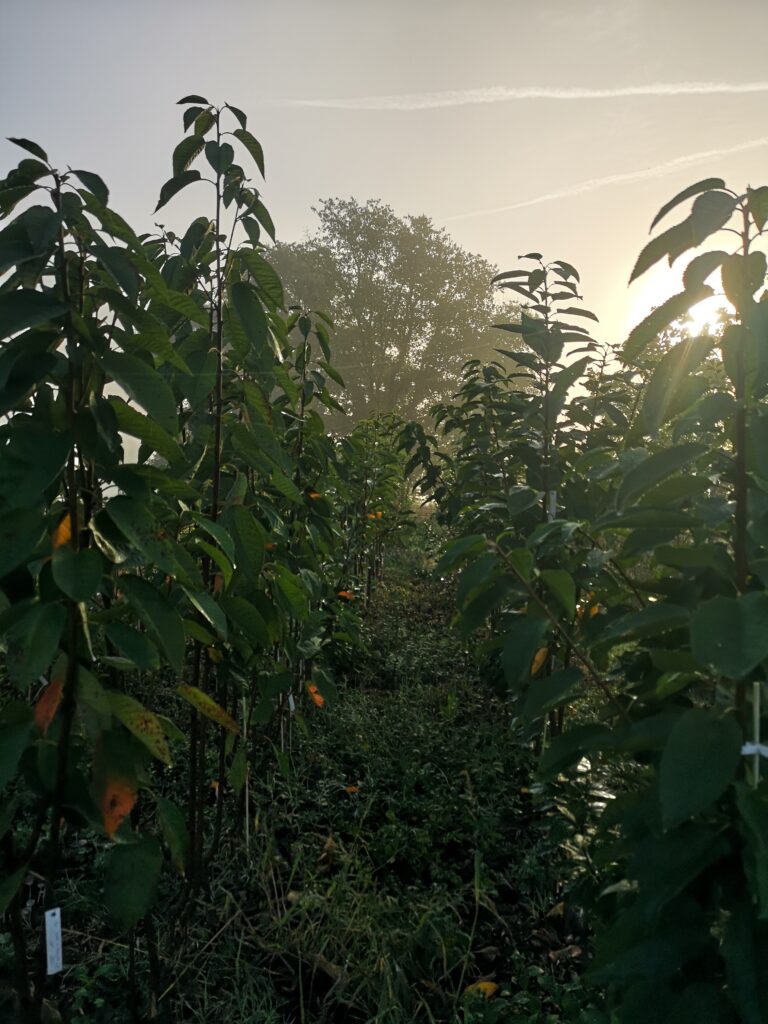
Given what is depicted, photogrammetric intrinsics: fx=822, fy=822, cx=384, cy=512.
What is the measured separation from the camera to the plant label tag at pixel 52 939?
1466 millimetres

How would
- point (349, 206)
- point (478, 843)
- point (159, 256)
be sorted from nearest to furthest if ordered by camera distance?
point (159, 256) < point (478, 843) < point (349, 206)

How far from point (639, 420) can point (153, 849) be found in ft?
3.72

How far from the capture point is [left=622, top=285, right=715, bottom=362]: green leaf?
1.17 m

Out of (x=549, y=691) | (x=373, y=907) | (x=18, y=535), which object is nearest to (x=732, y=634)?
(x=549, y=691)

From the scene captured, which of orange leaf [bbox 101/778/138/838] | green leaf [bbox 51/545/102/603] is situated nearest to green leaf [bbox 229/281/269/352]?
green leaf [bbox 51/545/102/603]

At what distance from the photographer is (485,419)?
3.98 metres

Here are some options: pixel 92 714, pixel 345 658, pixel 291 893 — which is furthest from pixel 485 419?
pixel 92 714

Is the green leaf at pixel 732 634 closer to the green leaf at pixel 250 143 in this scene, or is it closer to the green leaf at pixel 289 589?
the green leaf at pixel 289 589

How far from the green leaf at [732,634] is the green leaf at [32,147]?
4.06ft

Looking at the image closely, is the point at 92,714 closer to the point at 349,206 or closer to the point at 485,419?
the point at 485,419

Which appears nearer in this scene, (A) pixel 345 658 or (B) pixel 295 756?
(B) pixel 295 756

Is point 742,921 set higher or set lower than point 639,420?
lower

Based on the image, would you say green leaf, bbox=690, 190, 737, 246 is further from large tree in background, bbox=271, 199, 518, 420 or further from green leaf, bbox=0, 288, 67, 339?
large tree in background, bbox=271, 199, 518, 420

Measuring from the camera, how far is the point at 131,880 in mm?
1438
